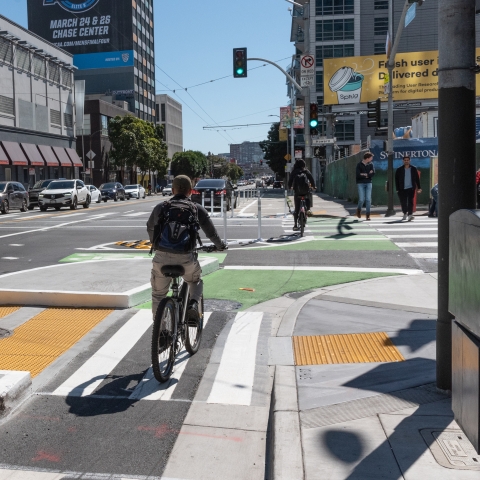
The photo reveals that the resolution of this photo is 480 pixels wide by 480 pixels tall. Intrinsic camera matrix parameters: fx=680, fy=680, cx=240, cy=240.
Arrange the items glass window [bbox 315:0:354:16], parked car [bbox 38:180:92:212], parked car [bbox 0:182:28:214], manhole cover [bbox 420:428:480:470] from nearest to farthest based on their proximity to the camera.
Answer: manhole cover [bbox 420:428:480:470]
parked car [bbox 0:182:28:214]
parked car [bbox 38:180:92:212]
glass window [bbox 315:0:354:16]

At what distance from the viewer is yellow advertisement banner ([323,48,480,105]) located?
4328 cm

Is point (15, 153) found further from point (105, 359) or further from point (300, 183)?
point (105, 359)

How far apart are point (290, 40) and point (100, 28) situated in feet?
135

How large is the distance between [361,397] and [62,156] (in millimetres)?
62159

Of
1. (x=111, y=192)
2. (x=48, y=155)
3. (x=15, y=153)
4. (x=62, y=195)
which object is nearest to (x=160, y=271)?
(x=62, y=195)

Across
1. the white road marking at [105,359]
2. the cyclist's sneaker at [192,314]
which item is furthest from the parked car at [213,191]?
the cyclist's sneaker at [192,314]

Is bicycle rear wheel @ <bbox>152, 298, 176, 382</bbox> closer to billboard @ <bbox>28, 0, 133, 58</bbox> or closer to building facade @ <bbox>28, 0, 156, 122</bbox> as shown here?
building facade @ <bbox>28, 0, 156, 122</bbox>

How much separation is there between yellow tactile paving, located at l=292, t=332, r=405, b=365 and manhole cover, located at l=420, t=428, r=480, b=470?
166cm

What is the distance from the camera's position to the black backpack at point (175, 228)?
5535 millimetres

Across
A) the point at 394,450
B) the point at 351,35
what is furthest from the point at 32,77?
the point at 394,450

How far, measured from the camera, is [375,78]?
44312mm

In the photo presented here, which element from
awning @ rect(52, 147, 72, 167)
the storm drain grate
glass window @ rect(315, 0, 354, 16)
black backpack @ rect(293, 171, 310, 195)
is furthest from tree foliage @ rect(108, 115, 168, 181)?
the storm drain grate

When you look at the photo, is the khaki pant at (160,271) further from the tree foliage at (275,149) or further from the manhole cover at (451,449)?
the tree foliage at (275,149)

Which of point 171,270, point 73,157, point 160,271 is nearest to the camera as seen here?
point 171,270
